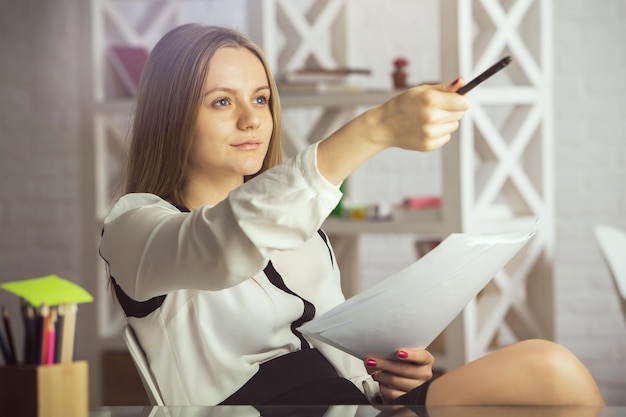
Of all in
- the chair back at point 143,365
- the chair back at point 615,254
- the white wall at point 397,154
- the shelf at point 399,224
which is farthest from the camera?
the white wall at point 397,154

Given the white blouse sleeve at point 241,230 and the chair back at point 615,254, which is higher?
the white blouse sleeve at point 241,230

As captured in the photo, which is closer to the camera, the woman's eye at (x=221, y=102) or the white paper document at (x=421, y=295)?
the white paper document at (x=421, y=295)

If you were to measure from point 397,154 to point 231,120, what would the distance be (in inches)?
94.4

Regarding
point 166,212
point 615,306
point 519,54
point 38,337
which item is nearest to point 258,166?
point 166,212

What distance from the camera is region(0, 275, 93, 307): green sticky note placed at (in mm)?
995

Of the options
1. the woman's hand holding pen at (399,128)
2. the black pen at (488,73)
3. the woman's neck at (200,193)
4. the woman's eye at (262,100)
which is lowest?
the woman's neck at (200,193)

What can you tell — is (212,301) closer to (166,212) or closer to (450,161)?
(166,212)

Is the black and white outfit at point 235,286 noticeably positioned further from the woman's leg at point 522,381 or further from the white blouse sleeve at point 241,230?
the woman's leg at point 522,381

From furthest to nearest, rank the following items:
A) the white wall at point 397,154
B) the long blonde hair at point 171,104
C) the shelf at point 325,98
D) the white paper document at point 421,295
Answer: the white wall at point 397,154
the shelf at point 325,98
the long blonde hair at point 171,104
the white paper document at point 421,295

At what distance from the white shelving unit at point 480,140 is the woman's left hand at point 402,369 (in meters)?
1.56

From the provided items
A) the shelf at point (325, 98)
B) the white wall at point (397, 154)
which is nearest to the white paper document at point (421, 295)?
the shelf at point (325, 98)

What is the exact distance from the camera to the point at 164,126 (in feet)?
4.83

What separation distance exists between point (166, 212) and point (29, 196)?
3247 mm

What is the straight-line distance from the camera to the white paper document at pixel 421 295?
113cm
